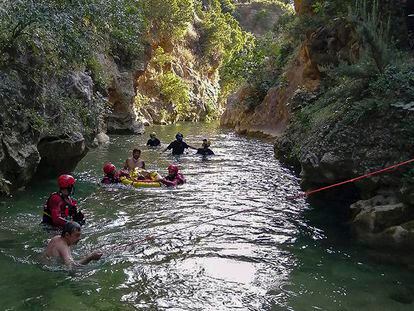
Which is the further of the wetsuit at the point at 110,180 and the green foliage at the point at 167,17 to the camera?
the green foliage at the point at 167,17

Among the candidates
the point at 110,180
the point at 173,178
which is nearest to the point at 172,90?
the point at 173,178

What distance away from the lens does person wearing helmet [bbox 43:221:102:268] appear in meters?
6.29

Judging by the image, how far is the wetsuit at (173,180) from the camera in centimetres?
1223

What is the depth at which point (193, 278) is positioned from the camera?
20.6ft

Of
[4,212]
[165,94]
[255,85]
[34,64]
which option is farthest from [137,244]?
[165,94]

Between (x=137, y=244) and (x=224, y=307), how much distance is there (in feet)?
8.44

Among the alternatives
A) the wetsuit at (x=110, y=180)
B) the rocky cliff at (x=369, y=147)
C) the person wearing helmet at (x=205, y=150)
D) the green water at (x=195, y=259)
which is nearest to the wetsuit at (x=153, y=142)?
the person wearing helmet at (x=205, y=150)

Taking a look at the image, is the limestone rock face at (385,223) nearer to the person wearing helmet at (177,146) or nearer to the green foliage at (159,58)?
the person wearing helmet at (177,146)

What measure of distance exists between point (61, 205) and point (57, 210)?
111 mm

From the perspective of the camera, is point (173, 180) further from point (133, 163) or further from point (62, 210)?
point (62, 210)

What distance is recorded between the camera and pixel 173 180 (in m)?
12.5

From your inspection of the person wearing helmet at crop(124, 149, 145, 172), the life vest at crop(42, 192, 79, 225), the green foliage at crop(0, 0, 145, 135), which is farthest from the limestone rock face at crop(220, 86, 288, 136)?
the life vest at crop(42, 192, 79, 225)

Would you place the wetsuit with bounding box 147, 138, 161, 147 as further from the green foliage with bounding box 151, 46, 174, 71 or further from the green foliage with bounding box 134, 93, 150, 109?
the green foliage with bounding box 151, 46, 174, 71

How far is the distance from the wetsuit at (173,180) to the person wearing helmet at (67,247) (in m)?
5.83
